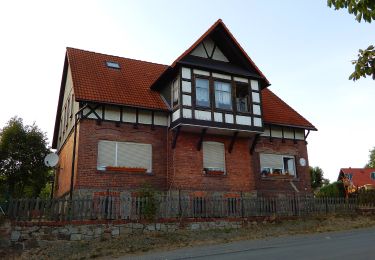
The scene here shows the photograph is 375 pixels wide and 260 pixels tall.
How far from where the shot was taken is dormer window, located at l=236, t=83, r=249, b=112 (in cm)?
2055

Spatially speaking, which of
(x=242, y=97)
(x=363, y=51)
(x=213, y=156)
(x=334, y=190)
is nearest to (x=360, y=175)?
(x=334, y=190)

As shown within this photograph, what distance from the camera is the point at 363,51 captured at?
4605 millimetres

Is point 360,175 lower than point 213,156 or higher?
higher

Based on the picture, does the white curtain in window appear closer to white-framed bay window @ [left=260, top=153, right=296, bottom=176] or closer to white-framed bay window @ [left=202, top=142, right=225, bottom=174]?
white-framed bay window @ [left=202, top=142, right=225, bottom=174]

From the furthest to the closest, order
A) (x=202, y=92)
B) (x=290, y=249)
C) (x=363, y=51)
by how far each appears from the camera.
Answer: (x=202, y=92), (x=290, y=249), (x=363, y=51)

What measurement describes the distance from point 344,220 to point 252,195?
4.77 m

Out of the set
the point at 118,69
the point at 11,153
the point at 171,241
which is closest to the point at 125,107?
the point at 118,69

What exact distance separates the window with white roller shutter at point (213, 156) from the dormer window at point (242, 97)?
2.31 metres

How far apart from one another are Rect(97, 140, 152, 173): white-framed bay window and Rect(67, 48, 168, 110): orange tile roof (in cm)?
207

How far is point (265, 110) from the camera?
76.8ft

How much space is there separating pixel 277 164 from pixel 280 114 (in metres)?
3.21

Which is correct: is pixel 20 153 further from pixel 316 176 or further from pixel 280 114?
pixel 316 176

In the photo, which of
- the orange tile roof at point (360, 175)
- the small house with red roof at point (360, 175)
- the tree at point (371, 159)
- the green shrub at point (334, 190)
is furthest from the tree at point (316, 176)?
the tree at point (371, 159)

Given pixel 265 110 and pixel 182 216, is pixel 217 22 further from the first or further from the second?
pixel 182 216
